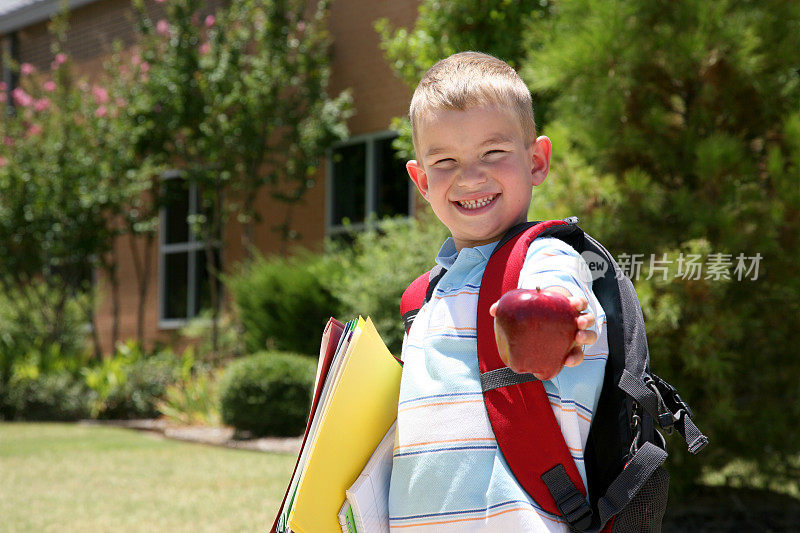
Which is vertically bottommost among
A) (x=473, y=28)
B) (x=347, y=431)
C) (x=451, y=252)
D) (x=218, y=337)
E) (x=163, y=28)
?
(x=218, y=337)

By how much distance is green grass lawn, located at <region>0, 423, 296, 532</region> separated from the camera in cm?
488

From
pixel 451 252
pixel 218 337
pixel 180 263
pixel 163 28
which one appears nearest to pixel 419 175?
pixel 451 252

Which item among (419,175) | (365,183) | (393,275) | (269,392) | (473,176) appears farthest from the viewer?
(365,183)

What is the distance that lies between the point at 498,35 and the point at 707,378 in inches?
112

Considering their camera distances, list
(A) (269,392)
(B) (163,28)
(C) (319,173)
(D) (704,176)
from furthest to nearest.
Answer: (B) (163,28), (C) (319,173), (A) (269,392), (D) (704,176)

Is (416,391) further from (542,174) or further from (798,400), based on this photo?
(798,400)

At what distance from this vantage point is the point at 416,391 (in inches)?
66.2

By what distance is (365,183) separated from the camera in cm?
1127

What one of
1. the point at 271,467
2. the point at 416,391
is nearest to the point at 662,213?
the point at 416,391

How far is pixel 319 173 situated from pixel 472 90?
10285mm

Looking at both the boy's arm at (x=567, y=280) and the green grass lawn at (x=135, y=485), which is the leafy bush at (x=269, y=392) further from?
the boy's arm at (x=567, y=280)

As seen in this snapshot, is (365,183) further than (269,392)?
Yes

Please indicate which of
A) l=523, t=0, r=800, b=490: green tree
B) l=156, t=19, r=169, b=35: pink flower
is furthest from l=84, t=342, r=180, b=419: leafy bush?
l=523, t=0, r=800, b=490: green tree

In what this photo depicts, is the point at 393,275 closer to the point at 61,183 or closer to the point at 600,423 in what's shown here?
the point at 600,423
